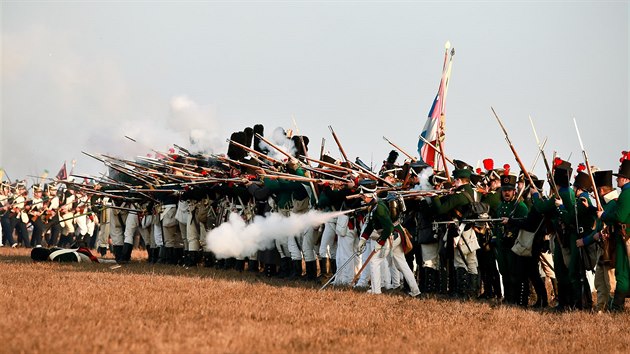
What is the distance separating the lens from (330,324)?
404 inches

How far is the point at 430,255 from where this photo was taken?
51.0ft

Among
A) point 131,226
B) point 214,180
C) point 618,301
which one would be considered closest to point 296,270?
point 214,180

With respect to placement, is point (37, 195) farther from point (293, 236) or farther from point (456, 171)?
point (456, 171)

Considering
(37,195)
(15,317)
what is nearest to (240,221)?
(15,317)

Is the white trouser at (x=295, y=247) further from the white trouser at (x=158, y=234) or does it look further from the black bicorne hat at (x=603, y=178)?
the black bicorne hat at (x=603, y=178)

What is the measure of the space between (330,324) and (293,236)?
26.1ft

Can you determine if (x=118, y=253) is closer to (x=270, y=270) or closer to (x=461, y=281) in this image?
(x=270, y=270)

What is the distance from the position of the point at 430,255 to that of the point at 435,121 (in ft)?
22.5

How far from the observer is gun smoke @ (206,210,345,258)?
1780cm

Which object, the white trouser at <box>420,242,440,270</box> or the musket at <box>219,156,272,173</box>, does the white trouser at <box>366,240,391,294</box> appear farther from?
the musket at <box>219,156,272,173</box>

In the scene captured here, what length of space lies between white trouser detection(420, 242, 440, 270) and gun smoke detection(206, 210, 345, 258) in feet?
8.29

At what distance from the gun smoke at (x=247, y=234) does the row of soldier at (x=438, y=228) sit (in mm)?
260

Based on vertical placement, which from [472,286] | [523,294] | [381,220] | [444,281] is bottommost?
[523,294]

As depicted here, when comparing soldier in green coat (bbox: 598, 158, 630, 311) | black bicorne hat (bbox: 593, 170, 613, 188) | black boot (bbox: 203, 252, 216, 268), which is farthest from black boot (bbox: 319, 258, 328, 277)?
soldier in green coat (bbox: 598, 158, 630, 311)
